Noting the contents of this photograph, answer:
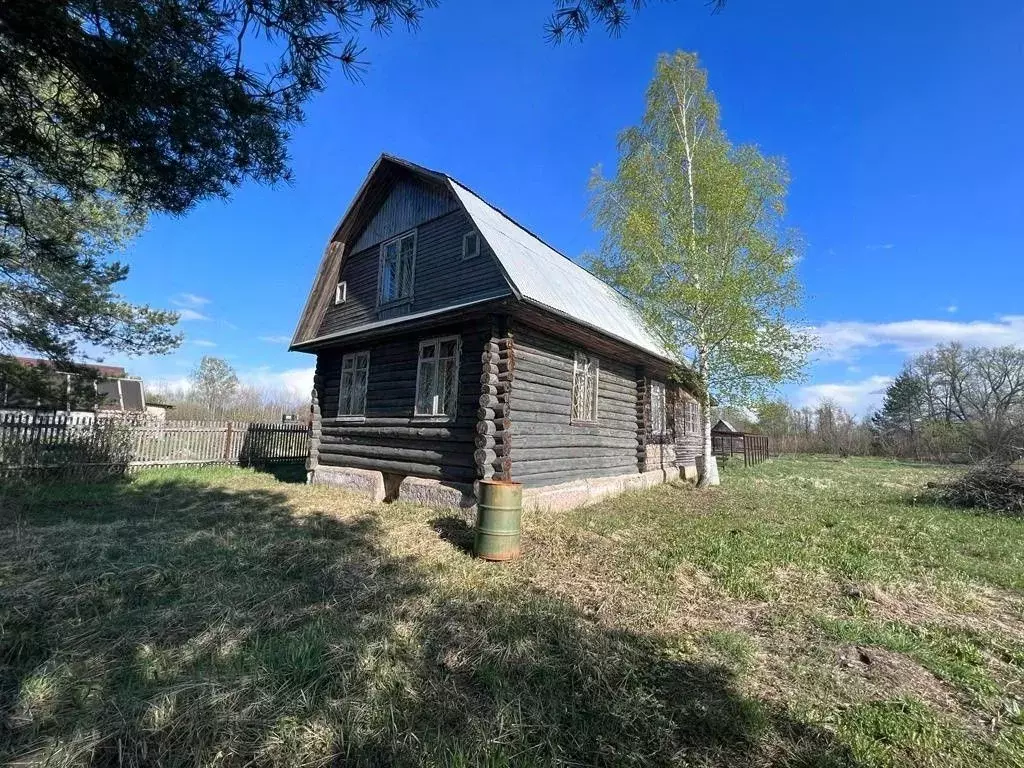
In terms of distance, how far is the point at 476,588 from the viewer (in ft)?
16.4

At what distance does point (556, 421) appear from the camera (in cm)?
993

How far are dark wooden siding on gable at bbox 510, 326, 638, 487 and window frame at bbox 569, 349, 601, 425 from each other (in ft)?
0.35

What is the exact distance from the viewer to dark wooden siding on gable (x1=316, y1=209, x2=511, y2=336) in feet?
30.5

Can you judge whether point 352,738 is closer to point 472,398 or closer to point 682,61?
point 472,398

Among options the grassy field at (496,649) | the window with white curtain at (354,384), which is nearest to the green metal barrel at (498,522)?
the grassy field at (496,649)

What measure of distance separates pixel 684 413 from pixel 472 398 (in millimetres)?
12348

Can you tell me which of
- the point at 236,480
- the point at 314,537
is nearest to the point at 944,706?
the point at 314,537

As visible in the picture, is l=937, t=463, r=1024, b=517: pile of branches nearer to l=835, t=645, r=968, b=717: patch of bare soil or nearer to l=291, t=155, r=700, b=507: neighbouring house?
→ l=291, t=155, r=700, b=507: neighbouring house

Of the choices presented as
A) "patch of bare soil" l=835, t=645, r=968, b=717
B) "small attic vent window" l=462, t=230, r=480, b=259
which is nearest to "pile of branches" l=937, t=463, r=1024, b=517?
"patch of bare soil" l=835, t=645, r=968, b=717

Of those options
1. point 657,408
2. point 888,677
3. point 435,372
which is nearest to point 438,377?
point 435,372

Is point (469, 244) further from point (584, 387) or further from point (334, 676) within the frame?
point (334, 676)

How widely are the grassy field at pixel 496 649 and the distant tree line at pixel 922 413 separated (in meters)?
32.2

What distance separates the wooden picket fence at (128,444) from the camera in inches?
414

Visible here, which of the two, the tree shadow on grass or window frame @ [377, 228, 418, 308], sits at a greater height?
window frame @ [377, 228, 418, 308]
